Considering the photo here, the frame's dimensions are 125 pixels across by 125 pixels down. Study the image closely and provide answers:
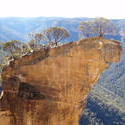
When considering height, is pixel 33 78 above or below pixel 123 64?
above

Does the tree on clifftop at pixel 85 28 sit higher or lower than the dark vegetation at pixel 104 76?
higher

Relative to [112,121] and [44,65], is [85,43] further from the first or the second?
[112,121]

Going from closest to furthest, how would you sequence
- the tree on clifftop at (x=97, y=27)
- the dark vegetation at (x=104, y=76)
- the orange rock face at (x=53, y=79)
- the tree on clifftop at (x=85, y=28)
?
the orange rock face at (x=53, y=79) < the tree on clifftop at (x=97, y=27) < the tree on clifftop at (x=85, y=28) < the dark vegetation at (x=104, y=76)

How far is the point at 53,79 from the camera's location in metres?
18.0

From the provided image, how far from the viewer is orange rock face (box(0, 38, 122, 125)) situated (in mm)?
17672

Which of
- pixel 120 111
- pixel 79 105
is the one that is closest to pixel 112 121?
pixel 120 111

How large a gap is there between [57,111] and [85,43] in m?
6.55

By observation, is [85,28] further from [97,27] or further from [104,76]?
[104,76]

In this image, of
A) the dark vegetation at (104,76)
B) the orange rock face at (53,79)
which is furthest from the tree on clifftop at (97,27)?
the orange rock face at (53,79)

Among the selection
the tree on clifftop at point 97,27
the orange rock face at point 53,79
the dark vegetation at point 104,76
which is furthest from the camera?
the dark vegetation at point 104,76

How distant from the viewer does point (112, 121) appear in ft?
339

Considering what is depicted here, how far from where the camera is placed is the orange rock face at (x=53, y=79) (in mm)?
17672

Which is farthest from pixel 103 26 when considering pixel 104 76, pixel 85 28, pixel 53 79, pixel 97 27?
pixel 104 76

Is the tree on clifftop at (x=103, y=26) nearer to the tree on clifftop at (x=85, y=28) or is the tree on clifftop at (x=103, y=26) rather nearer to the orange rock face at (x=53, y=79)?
the tree on clifftop at (x=85, y=28)
